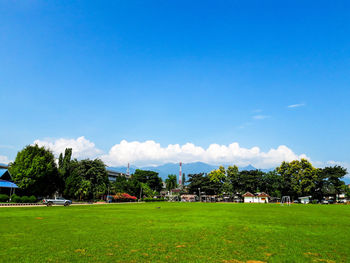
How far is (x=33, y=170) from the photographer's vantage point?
6028 cm

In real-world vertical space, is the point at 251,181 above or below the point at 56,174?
below

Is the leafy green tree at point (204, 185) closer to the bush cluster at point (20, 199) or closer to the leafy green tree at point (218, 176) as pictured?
the leafy green tree at point (218, 176)

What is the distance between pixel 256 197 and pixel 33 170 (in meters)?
79.4

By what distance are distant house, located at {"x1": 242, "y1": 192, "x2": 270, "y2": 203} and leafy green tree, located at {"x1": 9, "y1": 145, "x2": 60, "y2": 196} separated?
72.7m

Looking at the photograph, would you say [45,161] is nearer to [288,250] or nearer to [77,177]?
[77,177]

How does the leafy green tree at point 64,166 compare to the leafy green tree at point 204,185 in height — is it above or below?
above

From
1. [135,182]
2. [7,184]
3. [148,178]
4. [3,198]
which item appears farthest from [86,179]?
[148,178]

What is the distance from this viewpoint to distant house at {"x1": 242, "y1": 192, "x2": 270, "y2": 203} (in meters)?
97.8

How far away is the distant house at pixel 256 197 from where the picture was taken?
97.8 m

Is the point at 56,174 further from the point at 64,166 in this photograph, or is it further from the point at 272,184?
the point at 272,184

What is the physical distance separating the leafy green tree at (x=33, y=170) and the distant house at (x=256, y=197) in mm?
72749

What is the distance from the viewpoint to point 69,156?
260 feet

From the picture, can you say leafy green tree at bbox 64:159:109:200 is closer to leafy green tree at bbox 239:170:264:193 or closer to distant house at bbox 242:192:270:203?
distant house at bbox 242:192:270:203

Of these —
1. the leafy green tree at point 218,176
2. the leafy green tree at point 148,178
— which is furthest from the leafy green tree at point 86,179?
the leafy green tree at point 218,176
